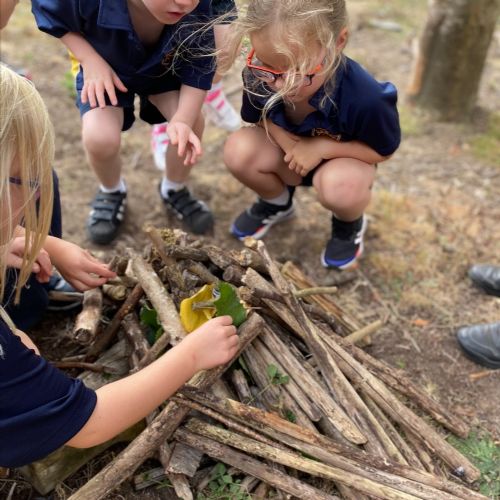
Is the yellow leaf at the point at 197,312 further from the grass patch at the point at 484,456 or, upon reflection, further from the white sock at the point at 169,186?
the white sock at the point at 169,186

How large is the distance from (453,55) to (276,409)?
10.0 feet

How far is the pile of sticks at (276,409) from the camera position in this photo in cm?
194

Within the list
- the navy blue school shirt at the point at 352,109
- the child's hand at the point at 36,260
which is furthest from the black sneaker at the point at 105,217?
the navy blue school shirt at the point at 352,109

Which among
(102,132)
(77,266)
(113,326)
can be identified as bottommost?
(113,326)

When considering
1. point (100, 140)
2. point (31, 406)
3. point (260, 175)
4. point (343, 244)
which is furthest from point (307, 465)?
point (100, 140)

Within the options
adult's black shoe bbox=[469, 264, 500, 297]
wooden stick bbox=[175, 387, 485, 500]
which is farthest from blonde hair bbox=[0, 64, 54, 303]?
adult's black shoe bbox=[469, 264, 500, 297]

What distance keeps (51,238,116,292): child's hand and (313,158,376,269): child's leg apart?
1138 mm

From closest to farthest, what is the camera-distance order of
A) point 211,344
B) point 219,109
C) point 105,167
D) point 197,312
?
Result: point 211,344 → point 197,312 → point 105,167 → point 219,109

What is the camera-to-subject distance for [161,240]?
2205 mm

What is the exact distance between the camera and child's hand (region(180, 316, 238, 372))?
6.17 ft

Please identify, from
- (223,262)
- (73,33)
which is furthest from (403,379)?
(73,33)

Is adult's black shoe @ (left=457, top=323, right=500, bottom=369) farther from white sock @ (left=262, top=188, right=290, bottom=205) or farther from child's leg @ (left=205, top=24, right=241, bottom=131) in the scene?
child's leg @ (left=205, top=24, right=241, bottom=131)

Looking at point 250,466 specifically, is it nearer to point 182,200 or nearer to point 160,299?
point 160,299

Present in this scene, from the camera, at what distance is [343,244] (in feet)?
10.0
